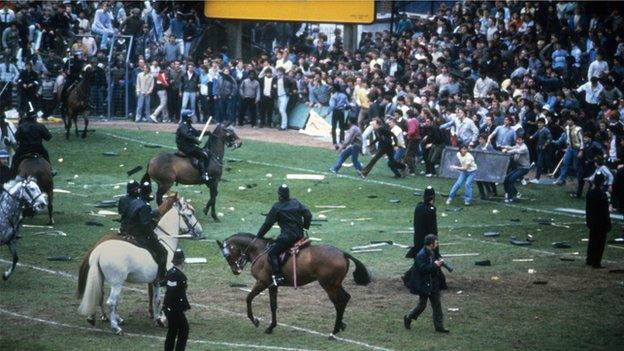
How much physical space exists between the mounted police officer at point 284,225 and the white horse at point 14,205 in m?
4.96

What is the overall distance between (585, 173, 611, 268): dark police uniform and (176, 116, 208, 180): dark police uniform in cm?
906

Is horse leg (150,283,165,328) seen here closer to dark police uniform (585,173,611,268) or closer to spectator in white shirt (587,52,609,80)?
dark police uniform (585,173,611,268)

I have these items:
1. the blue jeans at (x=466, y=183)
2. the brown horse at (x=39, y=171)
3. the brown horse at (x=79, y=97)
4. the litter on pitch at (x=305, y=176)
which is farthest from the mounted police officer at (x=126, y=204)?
the brown horse at (x=79, y=97)

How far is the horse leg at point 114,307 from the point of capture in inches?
850

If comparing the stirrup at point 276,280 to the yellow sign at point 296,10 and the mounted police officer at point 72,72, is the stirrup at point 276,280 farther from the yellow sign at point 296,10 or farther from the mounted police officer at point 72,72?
the mounted police officer at point 72,72

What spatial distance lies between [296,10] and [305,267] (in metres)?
19.9

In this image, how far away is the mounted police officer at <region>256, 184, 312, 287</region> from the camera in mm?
22172

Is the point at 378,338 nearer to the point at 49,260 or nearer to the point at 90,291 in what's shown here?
the point at 90,291

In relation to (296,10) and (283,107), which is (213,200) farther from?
(283,107)

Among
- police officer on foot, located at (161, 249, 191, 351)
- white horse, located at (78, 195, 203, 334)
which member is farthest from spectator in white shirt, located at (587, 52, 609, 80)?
police officer on foot, located at (161, 249, 191, 351)

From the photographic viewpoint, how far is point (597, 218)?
2788 cm

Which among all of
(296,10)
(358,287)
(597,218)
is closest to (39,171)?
(358,287)

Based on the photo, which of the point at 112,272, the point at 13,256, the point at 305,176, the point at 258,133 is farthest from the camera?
the point at 258,133

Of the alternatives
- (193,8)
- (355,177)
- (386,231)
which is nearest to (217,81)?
(193,8)
